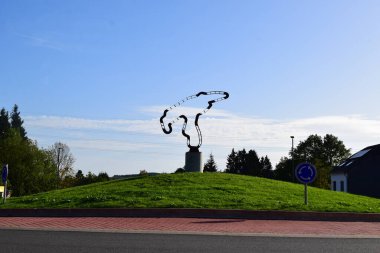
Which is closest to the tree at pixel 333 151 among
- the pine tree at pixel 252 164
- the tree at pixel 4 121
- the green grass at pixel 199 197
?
the pine tree at pixel 252 164

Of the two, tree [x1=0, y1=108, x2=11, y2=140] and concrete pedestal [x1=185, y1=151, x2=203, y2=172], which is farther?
tree [x1=0, y1=108, x2=11, y2=140]

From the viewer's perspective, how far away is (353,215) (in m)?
19.2

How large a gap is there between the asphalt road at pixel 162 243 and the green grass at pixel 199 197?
6766 millimetres

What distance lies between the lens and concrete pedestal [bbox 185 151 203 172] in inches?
1325

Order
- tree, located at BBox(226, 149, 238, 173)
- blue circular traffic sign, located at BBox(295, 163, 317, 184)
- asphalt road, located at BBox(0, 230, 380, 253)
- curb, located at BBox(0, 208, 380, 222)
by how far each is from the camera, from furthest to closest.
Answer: tree, located at BBox(226, 149, 238, 173)
blue circular traffic sign, located at BBox(295, 163, 317, 184)
curb, located at BBox(0, 208, 380, 222)
asphalt road, located at BBox(0, 230, 380, 253)

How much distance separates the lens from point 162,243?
11945 mm

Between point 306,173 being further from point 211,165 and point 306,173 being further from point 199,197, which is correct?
point 211,165

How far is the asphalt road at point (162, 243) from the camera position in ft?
35.7

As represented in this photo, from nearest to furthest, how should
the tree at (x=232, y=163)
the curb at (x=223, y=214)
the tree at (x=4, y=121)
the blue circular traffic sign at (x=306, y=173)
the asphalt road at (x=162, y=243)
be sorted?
the asphalt road at (x=162, y=243) < the curb at (x=223, y=214) < the blue circular traffic sign at (x=306, y=173) < the tree at (x=232, y=163) < the tree at (x=4, y=121)

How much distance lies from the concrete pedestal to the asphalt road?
19.6m

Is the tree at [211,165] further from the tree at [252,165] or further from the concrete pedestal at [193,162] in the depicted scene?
the concrete pedestal at [193,162]

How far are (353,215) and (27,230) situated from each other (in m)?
11.9

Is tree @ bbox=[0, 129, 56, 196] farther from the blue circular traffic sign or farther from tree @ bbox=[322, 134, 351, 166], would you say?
tree @ bbox=[322, 134, 351, 166]

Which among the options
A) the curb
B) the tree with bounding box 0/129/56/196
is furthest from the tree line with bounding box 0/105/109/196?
the curb
